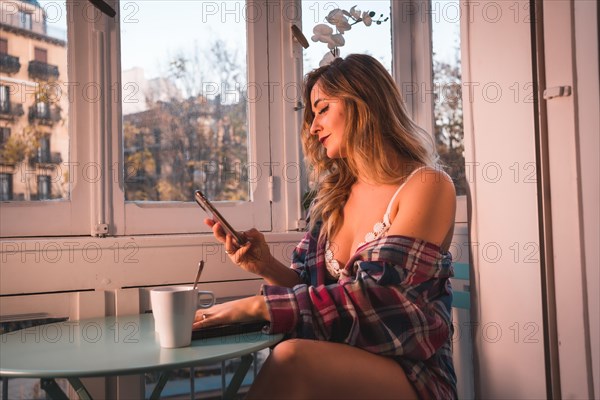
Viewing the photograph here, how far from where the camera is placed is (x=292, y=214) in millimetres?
2084

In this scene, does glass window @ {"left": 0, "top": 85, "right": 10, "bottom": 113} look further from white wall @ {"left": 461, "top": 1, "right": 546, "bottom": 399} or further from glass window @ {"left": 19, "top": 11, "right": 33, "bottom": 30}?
white wall @ {"left": 461, "top": 1, "right": 546, "bottom": 399}

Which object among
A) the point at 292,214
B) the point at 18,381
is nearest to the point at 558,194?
the point at 292,214

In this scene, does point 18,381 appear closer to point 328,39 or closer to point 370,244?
point 370,244

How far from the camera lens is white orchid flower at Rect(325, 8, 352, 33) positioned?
2006mm

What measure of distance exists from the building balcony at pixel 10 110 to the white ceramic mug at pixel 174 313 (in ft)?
2.99

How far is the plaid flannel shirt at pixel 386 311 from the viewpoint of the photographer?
1146mm

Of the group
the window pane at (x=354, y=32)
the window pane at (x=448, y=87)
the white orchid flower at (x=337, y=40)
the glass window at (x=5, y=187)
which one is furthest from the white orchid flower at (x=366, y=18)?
the glass window at (x=5, y=187)

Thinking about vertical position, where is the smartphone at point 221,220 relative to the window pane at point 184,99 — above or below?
below

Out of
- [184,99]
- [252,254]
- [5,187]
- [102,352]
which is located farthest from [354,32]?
[102,352]

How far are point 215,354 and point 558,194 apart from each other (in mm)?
843

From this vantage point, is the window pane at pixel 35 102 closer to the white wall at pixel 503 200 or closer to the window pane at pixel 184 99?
the window pane at pixel 184 99

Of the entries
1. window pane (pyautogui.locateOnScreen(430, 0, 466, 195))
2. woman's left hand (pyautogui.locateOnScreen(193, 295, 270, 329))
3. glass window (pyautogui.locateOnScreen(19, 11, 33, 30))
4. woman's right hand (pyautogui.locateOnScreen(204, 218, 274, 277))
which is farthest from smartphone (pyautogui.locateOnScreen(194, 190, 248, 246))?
window pane (pyautogui.locateOnScreen(430, 0, 466, 195))

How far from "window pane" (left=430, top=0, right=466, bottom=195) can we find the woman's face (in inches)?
29.8

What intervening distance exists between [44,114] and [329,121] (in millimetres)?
855
